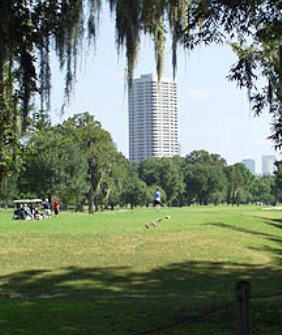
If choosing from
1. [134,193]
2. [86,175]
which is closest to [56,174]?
[86,175]

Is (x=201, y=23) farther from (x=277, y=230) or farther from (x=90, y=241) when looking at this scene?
(x=277, y=230)

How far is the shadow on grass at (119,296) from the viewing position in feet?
29.6

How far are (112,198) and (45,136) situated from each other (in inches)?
1173

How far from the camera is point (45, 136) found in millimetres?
55156

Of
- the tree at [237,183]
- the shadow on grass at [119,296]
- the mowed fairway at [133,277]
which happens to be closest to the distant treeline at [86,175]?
the tree at [237,183]

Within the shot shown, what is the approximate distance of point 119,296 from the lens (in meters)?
14.1

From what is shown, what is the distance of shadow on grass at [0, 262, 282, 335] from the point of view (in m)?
9.03

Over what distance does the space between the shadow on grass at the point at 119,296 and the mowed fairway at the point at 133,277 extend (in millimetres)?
18

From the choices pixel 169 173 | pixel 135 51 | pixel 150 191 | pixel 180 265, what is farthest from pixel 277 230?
pixel 169 173

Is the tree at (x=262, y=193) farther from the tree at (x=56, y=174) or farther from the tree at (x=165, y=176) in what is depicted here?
the tree at (x=56, y=174)

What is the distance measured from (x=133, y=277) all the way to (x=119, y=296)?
103 inches

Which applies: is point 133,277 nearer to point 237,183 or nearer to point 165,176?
point 165,176

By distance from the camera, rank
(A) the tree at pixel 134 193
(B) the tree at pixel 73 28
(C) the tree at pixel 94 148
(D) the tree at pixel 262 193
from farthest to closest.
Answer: (D) the tree at pixel 262 193, (A) the tree at pixel 134 193, (C) the tree at pixel 94 148, (B) the tree at pixel 73 28

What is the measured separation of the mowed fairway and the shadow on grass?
2 cm
